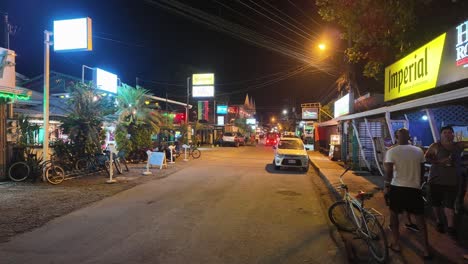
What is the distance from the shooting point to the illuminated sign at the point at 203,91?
47.4 m

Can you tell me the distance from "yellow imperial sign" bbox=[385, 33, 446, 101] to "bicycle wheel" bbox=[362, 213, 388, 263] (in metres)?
4.37

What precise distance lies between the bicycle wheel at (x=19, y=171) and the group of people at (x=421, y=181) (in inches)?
477

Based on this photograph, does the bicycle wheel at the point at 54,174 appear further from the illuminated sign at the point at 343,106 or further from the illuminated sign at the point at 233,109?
the illuminated sign at the point at 233,109

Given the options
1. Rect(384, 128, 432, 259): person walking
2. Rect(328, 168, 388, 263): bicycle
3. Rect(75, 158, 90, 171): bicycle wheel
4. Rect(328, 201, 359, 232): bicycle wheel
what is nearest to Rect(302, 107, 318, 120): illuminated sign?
Rect(75, 158, 90, 171): bicycle wheel

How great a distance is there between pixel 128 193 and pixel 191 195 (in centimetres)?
201

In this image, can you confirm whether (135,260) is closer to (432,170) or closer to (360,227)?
(360,227)

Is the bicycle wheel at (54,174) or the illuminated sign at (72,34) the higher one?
the illuminated sign at (72,34)

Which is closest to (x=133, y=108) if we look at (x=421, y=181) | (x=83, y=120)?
(x=83, y=120)

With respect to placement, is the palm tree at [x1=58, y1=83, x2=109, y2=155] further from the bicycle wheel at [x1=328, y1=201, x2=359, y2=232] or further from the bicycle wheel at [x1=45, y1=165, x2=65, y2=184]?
the bicycle wheel at [x1=328, y1=201, x2=359, y2=232]

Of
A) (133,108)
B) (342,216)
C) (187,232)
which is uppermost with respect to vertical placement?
(133,108)

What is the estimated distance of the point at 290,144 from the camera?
63.3 ft

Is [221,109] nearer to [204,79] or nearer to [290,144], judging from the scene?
[204,79]

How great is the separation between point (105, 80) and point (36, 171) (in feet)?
46.6

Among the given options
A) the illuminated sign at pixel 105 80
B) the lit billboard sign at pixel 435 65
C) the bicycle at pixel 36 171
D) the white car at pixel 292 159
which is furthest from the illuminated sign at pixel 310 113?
the bicycle at pixel 36 171
